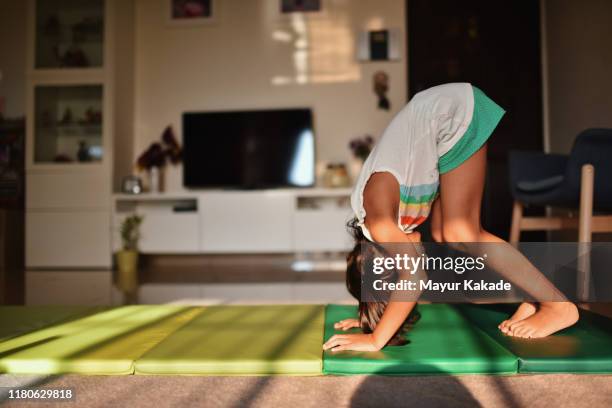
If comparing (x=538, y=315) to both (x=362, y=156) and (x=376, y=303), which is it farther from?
(x=362, y=156)

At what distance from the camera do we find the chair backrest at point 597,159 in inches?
73.0

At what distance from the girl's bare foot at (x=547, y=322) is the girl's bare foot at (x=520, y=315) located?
18mm

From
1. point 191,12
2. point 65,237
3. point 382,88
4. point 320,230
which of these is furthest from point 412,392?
point 191,12

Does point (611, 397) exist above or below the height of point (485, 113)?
below

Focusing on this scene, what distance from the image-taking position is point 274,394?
93cm

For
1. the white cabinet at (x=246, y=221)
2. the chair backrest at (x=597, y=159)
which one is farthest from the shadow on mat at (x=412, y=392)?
the white cabinet at (x=246, y=221)

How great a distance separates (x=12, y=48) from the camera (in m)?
4.17

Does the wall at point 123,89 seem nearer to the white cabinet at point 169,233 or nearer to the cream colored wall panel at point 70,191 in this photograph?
the cream colored wall panel at point 70,191

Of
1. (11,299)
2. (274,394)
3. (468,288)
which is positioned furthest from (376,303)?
(11,299)

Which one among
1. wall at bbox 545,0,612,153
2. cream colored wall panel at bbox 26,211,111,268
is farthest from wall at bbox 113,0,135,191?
wall at bbox 545,0,612,153

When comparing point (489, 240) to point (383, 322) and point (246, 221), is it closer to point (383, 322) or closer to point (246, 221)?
point (383, 322)

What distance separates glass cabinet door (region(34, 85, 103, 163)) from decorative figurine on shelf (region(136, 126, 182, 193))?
0.38 meters

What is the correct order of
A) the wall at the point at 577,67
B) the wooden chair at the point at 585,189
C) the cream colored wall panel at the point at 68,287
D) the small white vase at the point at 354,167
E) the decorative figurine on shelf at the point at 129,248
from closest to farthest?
the wooden chair at the point at 585,189 → the cream colored wall panel at the point at 68,287 → the wall at the point at 577,67 → the decorative figurine on shelf at the point at 129,248 → the small white vase at the point at 354,167

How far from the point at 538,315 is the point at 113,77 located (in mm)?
3445
